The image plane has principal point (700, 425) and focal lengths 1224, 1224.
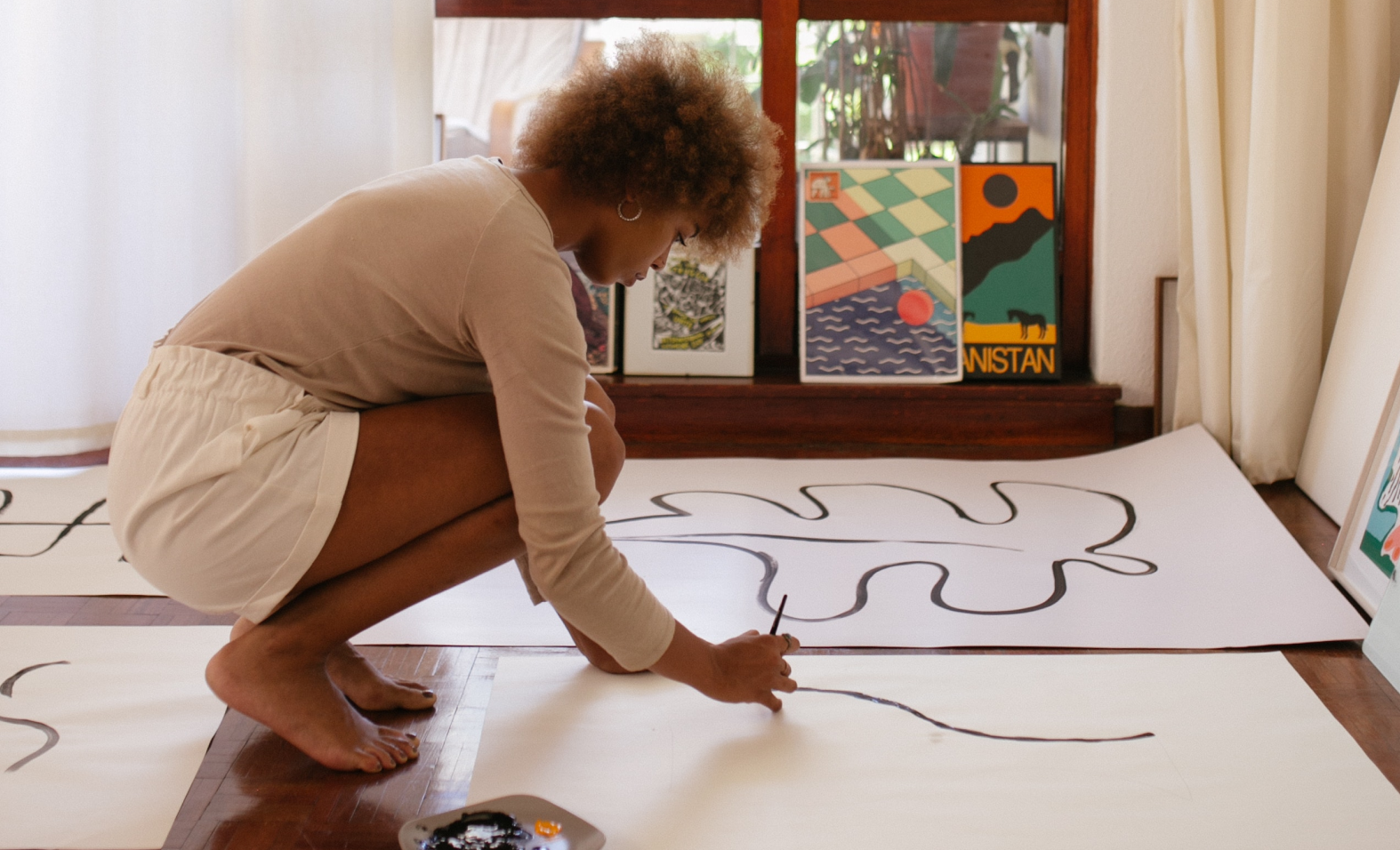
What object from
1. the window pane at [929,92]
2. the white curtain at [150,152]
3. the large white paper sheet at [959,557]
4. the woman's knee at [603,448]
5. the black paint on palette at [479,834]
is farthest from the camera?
the window pane at [929,92]

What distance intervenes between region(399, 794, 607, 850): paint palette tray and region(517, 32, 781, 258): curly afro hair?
62cm

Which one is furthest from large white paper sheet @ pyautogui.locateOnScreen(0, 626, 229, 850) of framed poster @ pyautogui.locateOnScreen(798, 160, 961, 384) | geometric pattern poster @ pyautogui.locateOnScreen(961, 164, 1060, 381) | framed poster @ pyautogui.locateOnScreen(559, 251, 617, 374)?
geometric pattern poster @ pyautogui.locateOnScreen(961, 164, 1060, 381)

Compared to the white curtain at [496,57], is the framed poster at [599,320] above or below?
below

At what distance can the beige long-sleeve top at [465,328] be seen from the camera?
1.15m

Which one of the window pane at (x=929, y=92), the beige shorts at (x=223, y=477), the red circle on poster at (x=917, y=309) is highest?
the window pane at (x=929, y=92)

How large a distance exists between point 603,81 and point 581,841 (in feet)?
2.52

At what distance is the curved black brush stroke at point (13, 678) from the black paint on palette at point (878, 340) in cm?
180

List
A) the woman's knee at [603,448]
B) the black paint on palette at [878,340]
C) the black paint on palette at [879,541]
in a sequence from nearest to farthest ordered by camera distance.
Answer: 1. the woman's knee at [603,448]
2. the black paint on palette at [879,541]
3. the black paint on palette at [878,340]

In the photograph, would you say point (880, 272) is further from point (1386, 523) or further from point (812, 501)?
point (1386, 523)

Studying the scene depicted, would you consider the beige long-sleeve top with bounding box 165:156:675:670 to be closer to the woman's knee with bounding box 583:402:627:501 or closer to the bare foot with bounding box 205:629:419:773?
the woman's knee with bounding box 583:402:627:501

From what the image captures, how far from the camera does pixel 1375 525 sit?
1835 millimetres

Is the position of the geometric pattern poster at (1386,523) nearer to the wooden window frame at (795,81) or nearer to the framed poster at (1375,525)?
the framed poster at (1375,525)

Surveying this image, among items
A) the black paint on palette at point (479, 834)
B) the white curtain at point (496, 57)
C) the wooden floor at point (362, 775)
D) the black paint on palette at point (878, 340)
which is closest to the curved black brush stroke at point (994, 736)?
the wooden floor at point (362, 775)

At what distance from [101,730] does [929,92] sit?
8.10 feet
